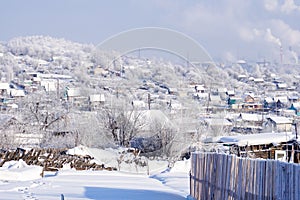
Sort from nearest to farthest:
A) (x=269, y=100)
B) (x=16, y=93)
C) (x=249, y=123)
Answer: (x=249, y=123)
(x=16, y=93)
(x=269, y=100)

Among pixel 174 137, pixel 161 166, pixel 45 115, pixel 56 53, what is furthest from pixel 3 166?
pixel 56 53

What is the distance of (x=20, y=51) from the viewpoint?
297 ft

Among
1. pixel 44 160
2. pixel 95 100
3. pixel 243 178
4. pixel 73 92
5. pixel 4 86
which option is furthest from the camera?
pixel 4 86

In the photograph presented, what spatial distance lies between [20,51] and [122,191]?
82535mm

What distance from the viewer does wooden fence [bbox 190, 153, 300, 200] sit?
565cm

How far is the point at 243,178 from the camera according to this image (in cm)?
689

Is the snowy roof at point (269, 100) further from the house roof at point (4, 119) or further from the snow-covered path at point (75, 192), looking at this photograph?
the snow-covered path at point (75, 192)

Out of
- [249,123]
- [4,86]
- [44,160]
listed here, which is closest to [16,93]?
[4,86]

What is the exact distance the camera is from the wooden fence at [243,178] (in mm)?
5648

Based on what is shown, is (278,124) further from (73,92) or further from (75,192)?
(75,192)

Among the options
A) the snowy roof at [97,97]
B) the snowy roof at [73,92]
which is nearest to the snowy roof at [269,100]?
the snowy roof at [73,92]

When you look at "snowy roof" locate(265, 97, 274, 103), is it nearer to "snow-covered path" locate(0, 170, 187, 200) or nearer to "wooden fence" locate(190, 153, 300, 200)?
"snow-covered path" locate(0, 170, 187, 200)

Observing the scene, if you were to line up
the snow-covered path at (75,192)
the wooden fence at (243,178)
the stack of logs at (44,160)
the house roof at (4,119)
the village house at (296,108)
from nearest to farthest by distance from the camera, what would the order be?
the wooden fence at (243,178), the snow-covered path at (75,192), the stack of logs at (44,160), the house roof at (4,119), the village house at (296,108)

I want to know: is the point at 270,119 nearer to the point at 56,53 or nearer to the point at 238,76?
the point at 238,76
